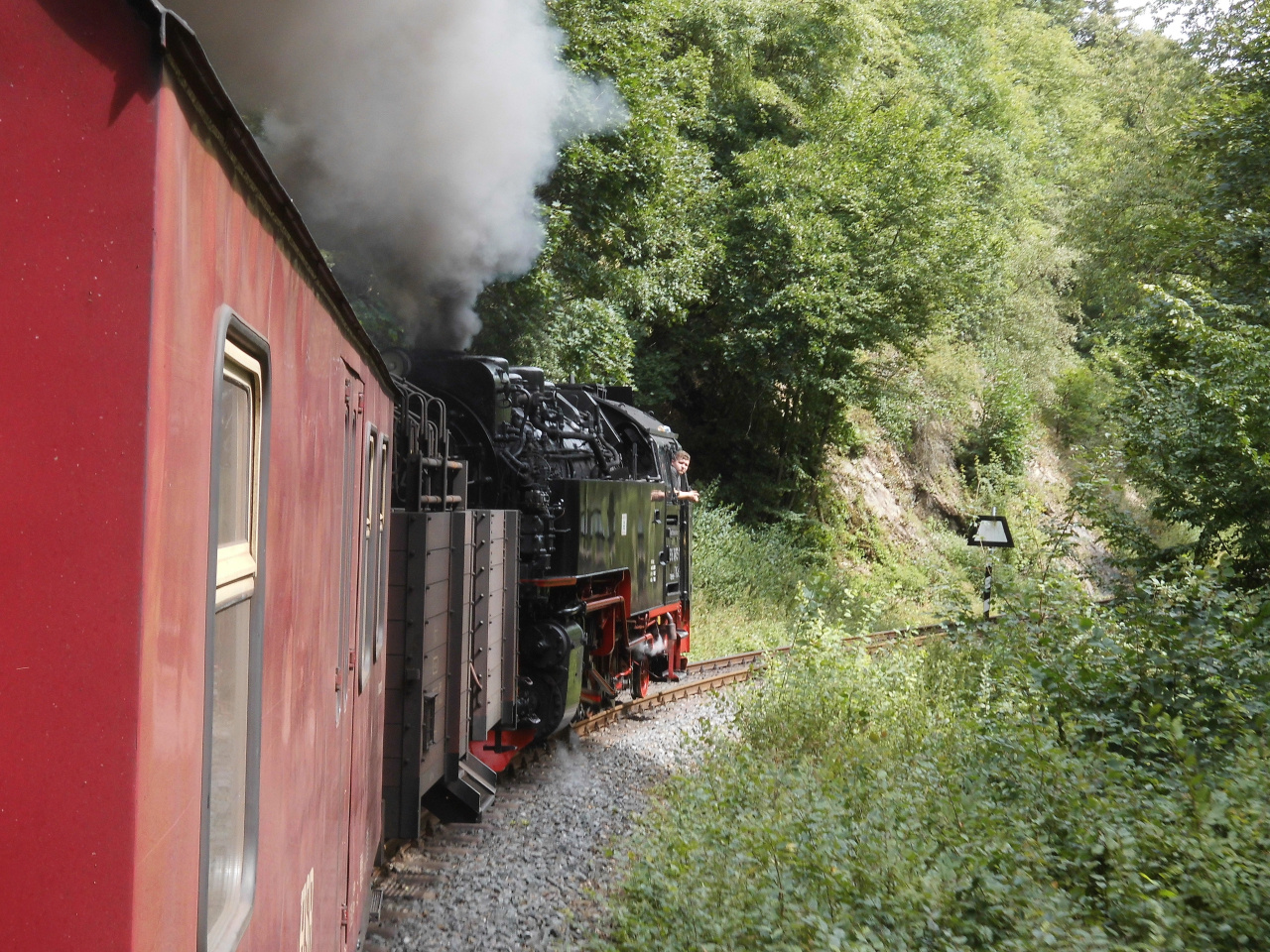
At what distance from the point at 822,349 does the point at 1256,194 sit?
29.8ft

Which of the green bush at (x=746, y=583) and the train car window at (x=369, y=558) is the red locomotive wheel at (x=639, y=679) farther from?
the train car window at (x=369, y=558)

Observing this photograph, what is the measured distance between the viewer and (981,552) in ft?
74.7

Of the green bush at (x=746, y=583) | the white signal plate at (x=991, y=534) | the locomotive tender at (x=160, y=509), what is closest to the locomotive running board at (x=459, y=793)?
the locomotive tender at (x=160, y=509)

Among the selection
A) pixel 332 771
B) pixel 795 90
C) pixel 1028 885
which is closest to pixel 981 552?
pixel 795 90

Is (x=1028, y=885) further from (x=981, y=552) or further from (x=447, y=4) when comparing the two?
(x=981, y=552)

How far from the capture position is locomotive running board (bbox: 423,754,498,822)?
6.13 m

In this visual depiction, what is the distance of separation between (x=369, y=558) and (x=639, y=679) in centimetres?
729

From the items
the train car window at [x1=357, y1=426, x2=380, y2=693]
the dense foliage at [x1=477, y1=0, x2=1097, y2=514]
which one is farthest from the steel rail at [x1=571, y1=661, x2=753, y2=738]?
the train car window at [x1=357, y1=426, x2=380, y2=693]

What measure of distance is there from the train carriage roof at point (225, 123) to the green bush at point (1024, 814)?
3.46 meters

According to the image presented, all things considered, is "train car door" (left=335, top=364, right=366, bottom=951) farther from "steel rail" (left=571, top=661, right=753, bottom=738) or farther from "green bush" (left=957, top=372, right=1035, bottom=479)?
"green bush" (left=957, top=372, right=1035, bottom=479)

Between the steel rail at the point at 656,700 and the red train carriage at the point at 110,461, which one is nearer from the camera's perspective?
the red train carriage at the point at 110,461

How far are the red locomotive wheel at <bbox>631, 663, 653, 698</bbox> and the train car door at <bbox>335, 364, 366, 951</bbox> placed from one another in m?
7.25

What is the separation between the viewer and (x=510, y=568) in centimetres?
735

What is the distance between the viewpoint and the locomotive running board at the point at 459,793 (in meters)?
6.13
